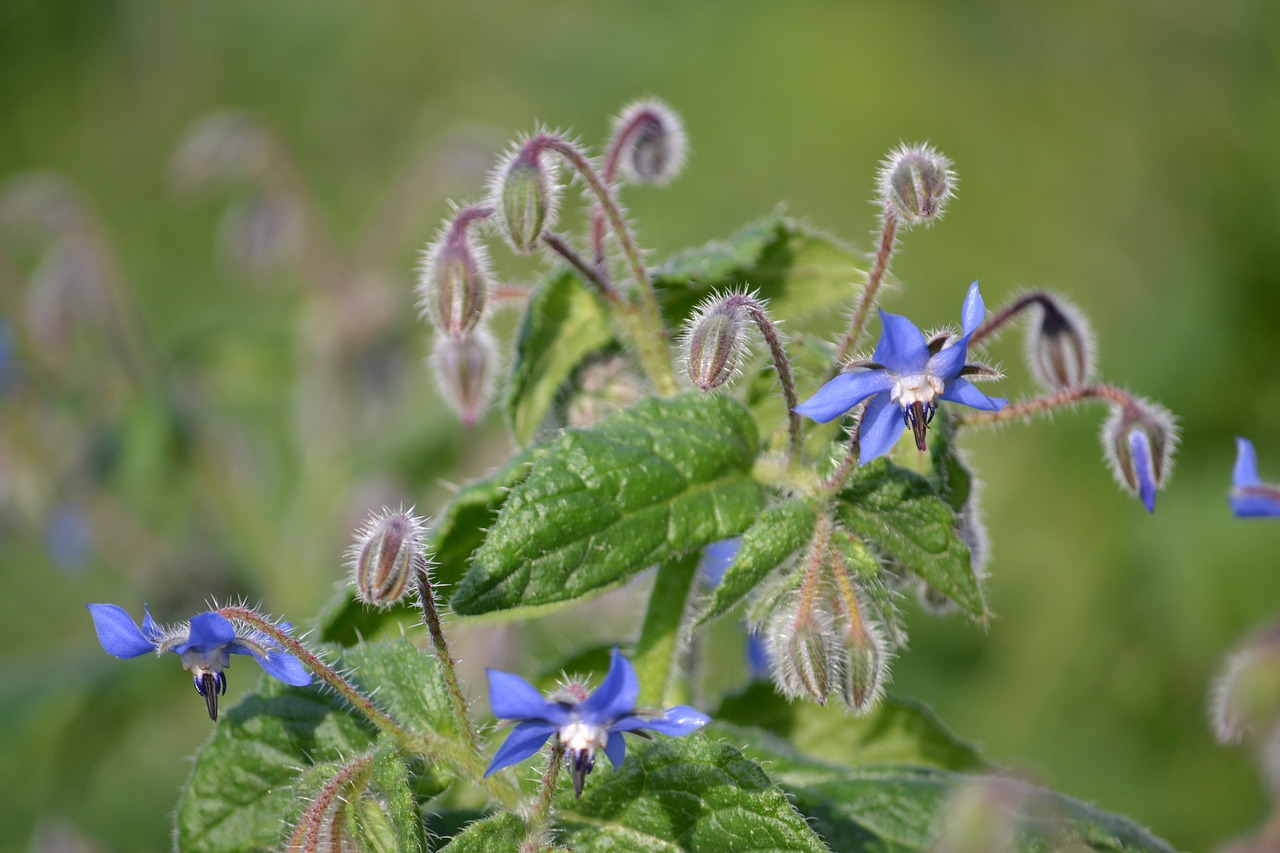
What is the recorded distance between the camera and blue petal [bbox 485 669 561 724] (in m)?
1.05

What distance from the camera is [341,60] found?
628 centimetres

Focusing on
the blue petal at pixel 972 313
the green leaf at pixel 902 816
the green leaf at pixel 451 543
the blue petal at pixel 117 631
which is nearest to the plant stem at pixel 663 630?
the green leaf at pixel 902 816

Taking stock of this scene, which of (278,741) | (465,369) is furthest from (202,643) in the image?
(465,369)

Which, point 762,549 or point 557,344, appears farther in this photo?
point 557,344

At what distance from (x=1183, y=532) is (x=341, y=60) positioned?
14.7 ft

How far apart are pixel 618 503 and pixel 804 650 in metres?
0.23

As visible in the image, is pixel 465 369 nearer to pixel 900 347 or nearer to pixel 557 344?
pixel 557 344

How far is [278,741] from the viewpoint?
1295 millimetres

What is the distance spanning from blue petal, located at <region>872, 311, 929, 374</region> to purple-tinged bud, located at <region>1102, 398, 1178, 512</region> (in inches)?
14.3

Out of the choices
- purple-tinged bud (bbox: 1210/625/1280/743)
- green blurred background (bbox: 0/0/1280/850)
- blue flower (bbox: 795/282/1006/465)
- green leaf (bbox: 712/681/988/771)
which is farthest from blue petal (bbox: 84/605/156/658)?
green blurred background (bbox: 0/0/1280/850)

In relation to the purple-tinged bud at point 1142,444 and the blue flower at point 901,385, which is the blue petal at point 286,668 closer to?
the blue flower at point 901,385

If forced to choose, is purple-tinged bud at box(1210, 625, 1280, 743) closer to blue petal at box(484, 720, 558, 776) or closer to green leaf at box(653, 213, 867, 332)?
blue petal at box(484, 720, 558, 776)

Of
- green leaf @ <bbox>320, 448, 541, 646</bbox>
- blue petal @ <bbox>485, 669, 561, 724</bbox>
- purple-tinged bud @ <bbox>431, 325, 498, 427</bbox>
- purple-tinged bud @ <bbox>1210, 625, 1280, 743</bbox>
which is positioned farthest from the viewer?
purple-tinged bud @ <bbox>431, 325, 498, 427</bbox>

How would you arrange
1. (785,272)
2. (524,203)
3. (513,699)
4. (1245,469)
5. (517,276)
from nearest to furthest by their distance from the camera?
(513,699) → (1245,469) → (524,203) → (785,272) → (517,276)
